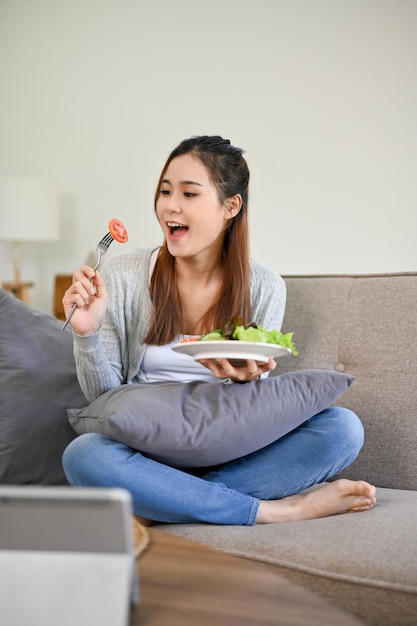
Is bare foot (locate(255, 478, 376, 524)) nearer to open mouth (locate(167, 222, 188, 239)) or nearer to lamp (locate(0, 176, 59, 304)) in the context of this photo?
open mouth (locate(167, 222, 188, 239))

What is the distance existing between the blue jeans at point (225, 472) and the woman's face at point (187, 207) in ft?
1.83

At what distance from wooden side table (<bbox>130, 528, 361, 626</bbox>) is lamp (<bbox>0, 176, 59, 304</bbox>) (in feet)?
11.2

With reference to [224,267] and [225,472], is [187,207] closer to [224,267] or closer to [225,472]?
[224,267]

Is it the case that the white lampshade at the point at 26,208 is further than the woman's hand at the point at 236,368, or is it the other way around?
the white lampshade at the point at 26,208

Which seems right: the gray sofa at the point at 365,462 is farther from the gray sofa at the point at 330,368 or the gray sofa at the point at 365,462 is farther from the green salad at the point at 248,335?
the green salad at the point at 248,335

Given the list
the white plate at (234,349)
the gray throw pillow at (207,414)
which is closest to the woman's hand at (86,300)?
the gray throw pillow at (207,414)

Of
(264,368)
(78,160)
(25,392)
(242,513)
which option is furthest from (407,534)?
(78,160)

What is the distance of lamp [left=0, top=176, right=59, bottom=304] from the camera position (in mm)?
4098

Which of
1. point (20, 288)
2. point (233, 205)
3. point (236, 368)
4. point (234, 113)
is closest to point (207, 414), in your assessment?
point (236, 368)

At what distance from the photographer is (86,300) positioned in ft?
5.85

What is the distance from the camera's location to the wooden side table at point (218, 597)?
0.76 m

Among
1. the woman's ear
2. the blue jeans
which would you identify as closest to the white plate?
the blue jeans

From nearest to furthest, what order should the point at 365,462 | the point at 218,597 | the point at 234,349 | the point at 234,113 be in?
1. the point at 218,597
2. the point at 234,349
3. the point at 365,462
4. the point at 234,113

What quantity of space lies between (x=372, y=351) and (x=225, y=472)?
0.49 m
